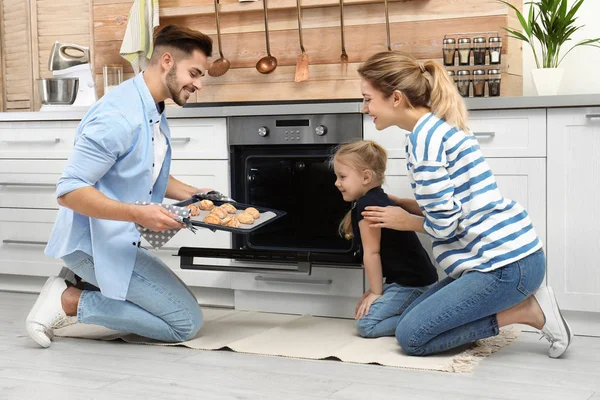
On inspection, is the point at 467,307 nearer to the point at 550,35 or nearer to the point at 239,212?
the point at 239,212

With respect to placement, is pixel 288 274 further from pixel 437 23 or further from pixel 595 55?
pixel 595 55

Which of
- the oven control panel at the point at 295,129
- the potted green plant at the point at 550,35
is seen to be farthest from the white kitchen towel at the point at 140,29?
the potted green plant at the point at 550,35

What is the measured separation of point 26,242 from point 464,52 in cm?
206

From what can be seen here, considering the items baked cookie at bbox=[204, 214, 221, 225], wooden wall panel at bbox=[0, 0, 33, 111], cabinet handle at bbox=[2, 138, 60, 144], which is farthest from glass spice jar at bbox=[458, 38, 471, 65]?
wooden wall panel at bbox=[0, 0, 33, 111]

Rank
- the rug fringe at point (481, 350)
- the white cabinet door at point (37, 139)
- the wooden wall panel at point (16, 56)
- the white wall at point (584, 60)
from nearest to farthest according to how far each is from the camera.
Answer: the rug fringe at point (481, 350) → the white wall at point (584, 60) → the white cabinet door at point (37, 139) → the wooden wall panel at point (16, 56)

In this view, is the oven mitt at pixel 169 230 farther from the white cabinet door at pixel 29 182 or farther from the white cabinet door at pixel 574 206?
the white cabinet door at pixel 574 206

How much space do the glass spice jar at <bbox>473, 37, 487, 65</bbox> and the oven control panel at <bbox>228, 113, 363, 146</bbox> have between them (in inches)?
20.3

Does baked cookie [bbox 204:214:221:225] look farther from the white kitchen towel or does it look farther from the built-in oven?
the white kitchen towel

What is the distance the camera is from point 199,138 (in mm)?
3338

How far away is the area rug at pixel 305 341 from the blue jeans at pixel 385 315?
33 mm

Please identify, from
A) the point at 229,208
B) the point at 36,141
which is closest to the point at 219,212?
the point at 229,208

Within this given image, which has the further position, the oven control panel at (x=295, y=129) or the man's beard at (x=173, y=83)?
the oven control panel at (x=295, y=129)

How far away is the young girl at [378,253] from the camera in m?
2.80

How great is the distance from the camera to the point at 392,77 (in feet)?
8.35
